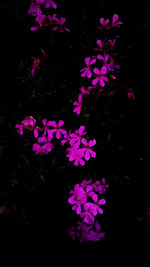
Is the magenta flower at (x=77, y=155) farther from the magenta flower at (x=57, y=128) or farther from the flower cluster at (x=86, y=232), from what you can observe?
the flower cluster at (x=86, y=232)

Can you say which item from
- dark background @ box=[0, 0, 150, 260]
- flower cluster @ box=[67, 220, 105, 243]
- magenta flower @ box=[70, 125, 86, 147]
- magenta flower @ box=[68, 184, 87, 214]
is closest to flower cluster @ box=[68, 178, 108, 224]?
magenta flower @ box=[68, 184, 87, 214]

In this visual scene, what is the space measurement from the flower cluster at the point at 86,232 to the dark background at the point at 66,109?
12 centimetres

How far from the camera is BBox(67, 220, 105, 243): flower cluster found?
5.74ft

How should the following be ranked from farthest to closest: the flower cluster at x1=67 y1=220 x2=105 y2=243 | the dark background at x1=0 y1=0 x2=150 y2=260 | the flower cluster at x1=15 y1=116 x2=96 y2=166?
the flower cluster at x1=67 y1=220 x2=105 y2=243, the dark background at x1=0 y1=0 x2=150 y2=260, the flower cluster at x1=15 y1=116 x2=96 y2=166

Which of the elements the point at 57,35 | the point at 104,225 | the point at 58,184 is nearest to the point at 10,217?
the point at 58,184

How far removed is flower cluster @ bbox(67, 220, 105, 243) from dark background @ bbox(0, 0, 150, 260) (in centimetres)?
12

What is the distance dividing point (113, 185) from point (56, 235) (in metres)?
0.62

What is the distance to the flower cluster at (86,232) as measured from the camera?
5.74 ft

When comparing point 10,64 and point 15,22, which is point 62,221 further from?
point 15,22

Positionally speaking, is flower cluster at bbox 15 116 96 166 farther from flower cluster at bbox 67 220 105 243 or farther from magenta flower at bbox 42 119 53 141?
flower cluster at bbox 67 220 105 243

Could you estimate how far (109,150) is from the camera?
1.69 metres

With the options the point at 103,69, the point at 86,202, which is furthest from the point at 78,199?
the point at 103,69

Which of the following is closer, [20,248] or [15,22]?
Result: [15,22]

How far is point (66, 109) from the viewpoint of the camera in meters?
1.63
